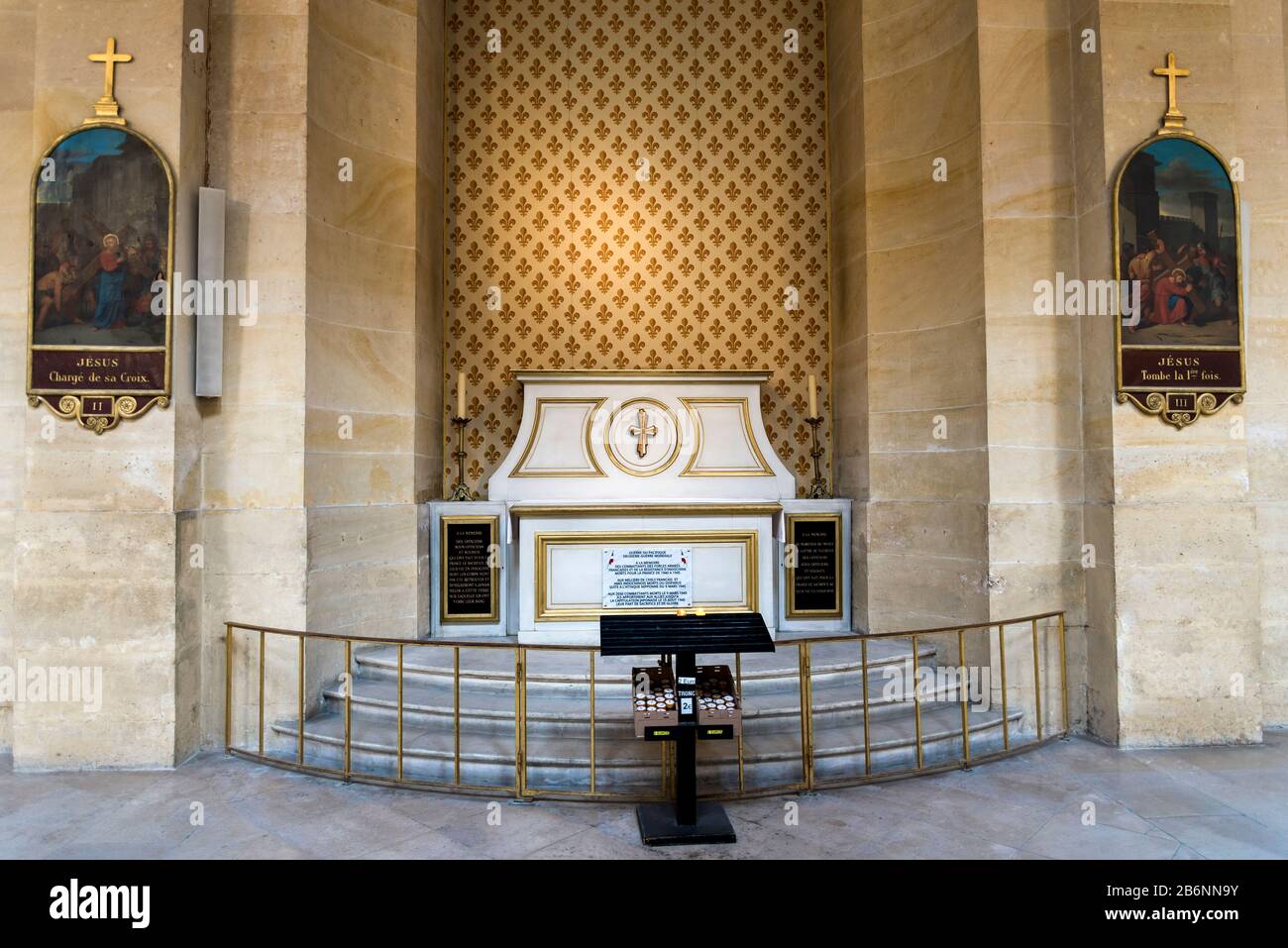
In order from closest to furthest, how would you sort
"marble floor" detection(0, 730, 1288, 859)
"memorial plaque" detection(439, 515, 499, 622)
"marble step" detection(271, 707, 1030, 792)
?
"marble floor" detection(0, 730, 1288, 859), "marble step" detection(271, 707, 1030, 792), "memorial plaque" detection(439, 515, 499, 622)

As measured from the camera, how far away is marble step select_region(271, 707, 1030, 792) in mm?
5012

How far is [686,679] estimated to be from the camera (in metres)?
4.30

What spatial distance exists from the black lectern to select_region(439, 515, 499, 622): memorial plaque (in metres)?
3.39

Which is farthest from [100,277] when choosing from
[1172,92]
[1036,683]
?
[1172,92]

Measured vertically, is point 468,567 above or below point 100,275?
below

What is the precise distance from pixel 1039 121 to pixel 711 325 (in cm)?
349

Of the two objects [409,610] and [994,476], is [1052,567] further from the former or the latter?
[409,610]

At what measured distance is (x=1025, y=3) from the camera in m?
6.45

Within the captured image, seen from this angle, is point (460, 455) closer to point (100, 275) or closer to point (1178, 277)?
point (100, 275)

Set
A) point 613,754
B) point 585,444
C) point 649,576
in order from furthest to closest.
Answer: point 585,444, point 649,576, point 613,754

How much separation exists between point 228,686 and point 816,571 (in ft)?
17.3

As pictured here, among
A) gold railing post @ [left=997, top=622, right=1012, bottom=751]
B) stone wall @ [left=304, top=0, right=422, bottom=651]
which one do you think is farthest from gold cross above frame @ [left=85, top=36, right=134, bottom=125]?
gold railing post @ [left=997, top=622, right=1012, bottom=751]

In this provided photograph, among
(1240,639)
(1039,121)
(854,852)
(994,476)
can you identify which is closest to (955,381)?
(994,476)

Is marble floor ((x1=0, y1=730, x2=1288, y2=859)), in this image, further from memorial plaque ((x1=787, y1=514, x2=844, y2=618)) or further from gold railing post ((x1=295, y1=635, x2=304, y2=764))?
memorial plaque ((x1=787, y1=514, x2=844, y2=618))
